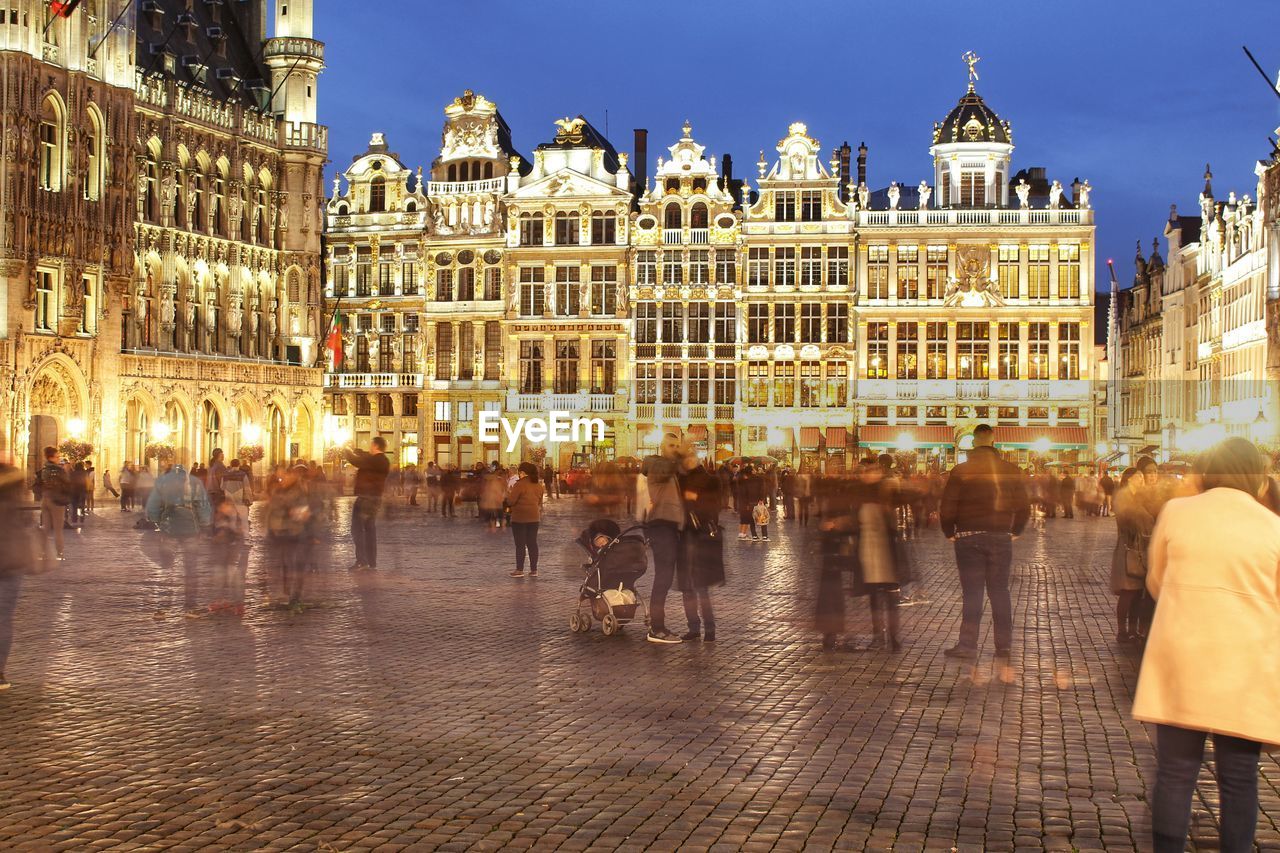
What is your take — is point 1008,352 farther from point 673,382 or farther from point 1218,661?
point 1218,661

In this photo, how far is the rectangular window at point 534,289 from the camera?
6594 centimetres

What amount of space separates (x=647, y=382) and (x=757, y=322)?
514 cm

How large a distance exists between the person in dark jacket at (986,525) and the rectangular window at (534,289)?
177ft

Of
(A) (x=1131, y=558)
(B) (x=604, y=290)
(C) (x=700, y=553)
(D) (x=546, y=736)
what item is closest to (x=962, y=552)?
(A) (x=1131, y=558)

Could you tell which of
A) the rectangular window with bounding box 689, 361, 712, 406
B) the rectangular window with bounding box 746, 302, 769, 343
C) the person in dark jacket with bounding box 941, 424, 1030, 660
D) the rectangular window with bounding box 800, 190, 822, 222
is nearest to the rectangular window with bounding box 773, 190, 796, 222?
the rectangular window with bounding box 800, 190, 822, 222

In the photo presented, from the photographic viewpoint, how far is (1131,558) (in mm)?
13875

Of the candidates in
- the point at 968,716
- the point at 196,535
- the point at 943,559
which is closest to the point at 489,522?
the point at 943,559

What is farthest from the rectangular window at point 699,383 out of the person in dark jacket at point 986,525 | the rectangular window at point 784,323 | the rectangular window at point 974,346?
the person in dark jacket at point 986,525

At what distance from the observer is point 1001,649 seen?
491 inches

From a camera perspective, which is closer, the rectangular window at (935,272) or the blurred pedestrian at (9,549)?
the blurred pedestrian at (9,549)

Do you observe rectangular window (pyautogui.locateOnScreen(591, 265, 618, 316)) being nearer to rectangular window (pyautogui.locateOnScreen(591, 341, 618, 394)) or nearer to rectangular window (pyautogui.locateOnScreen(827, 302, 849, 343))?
rectangular window (pyautogui.locateOnScreen(591, 341, 618, 394))

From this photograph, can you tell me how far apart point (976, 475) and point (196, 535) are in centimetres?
769

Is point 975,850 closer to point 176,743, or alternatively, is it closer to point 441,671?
point 176,743

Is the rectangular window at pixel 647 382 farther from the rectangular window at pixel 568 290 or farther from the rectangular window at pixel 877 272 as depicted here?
the rectangular window at pixel 877 272
